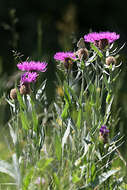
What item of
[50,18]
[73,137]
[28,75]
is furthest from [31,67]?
[50,18]

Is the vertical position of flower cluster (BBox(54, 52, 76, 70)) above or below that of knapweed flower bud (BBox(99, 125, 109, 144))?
above

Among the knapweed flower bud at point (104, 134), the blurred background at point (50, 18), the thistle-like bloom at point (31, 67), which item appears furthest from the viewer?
the blurred background at point (50, 18)

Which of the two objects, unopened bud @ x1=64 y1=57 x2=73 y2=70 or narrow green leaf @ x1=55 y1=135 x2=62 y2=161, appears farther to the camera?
unopened bud @ x1=64 y1=57 x2=73 y2=70

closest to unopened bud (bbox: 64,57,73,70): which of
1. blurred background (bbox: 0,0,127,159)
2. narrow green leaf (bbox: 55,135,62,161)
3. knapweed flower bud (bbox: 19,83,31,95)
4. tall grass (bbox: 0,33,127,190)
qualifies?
tall grass (bbox: 0,33,127,190)

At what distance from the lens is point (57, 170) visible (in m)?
1.03

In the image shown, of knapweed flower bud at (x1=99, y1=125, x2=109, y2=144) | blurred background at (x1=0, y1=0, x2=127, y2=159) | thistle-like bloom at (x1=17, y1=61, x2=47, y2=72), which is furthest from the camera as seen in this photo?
blurred background at (x1=0, y1=0, x2=127, y2=159)

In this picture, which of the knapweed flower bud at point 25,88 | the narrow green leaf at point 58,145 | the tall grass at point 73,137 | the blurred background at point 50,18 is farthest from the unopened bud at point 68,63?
the blurred background at point 50,18

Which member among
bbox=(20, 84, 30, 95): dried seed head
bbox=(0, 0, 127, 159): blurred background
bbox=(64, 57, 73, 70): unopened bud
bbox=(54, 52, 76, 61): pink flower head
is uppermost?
bbox=(0, 0, 127, 159): blurred background

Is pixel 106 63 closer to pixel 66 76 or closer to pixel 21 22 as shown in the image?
pixel 66 76

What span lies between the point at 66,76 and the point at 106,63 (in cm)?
13

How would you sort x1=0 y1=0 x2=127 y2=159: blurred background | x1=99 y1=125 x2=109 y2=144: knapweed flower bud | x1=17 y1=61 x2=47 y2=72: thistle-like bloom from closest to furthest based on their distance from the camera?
x1=99 y1=125 x2=109 y2=144: knapweed flower bud → x1=17 y1=61 x2=47 y2=72: thistle-like bloom → x1=0 y1=0 x2=127 y2=159: blurred background

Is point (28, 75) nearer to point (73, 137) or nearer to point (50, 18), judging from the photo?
point (73, 137)

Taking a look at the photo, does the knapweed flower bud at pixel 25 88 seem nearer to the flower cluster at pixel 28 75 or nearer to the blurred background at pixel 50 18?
the flower cluster at pixel 28 75

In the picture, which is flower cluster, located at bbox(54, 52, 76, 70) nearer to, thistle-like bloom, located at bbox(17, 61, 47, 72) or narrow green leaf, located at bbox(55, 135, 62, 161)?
thistle-like bloom, located at bbox(17, 61, 47, 72)
